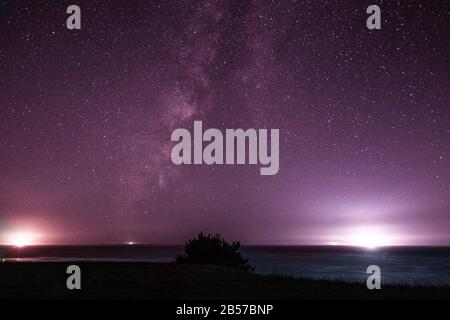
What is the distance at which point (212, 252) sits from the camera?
31.0 meters

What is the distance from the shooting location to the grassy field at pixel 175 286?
627 inches

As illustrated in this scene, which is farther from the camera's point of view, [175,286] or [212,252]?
[212,252]

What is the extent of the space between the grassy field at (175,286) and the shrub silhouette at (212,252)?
313 inches

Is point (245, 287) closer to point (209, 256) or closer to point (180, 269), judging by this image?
point (180, 269)

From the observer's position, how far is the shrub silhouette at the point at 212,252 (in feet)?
101

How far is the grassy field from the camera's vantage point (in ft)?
52.3

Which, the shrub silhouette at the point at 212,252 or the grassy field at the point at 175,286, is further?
the shrub silhouette at the point at 212,252

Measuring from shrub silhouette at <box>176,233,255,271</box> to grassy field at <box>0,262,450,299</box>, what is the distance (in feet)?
26.1

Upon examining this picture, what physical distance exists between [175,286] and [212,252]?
13.5m

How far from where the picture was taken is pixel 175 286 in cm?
1766
